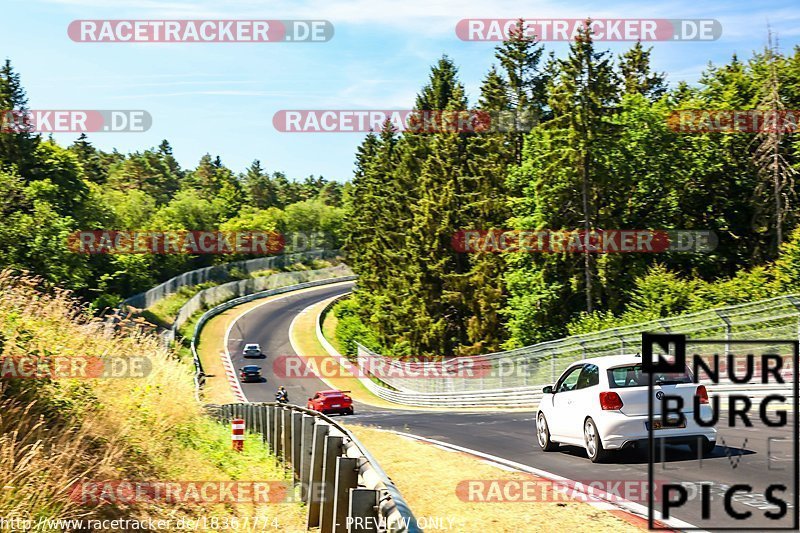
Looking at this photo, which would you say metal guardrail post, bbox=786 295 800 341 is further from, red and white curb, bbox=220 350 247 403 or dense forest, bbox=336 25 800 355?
red and white curb, bbox=220 350 247 403

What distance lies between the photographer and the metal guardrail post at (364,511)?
253 inches

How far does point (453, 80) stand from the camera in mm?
68000

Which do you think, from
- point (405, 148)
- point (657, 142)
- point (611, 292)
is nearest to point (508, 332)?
point (611, 292)

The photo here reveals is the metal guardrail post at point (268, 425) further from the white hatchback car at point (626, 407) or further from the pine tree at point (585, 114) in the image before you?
the pine tree at point (585, 114)

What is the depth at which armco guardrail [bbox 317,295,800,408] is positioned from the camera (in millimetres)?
18281

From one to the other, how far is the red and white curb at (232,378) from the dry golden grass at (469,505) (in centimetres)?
4097

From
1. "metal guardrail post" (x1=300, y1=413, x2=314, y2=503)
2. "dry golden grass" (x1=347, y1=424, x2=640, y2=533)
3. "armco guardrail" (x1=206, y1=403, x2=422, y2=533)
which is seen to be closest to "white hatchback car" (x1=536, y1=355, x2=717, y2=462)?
"dry golden grass" (x1=347, y1=424, x2=640, y2=533)

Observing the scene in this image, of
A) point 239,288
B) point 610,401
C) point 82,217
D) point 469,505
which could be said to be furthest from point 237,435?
point 239,288

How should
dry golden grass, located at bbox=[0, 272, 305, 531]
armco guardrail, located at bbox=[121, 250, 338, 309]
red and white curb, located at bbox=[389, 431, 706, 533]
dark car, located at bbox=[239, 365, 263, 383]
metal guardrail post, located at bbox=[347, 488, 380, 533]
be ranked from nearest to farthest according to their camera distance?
metal guardrail post, located at bbox=[347, 488, 380, 533] < dry golden grass, located at bbox=[0, 272, 305, 531] < red and white curb, located at bbox=[389, 431, 706, 533] < dark car, located at bbox=[239, 365, 263, 383] < armco guardrail, located at bbox=[121, 250, 338, 309]

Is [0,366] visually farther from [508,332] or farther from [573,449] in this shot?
[508,332]

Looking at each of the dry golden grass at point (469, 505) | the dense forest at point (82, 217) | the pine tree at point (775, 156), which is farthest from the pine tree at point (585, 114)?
the dry golden grass at point (469, 505)

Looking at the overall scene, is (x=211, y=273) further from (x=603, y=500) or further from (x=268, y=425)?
(x=603, y=500)

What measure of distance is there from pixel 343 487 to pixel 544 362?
2209 cm

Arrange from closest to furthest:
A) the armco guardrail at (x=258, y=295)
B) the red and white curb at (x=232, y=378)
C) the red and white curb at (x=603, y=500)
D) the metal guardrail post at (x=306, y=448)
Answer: the red and white curb at (x=603, y=500) < the metal guardrail post at (x=306, y=448) < the red and white curb at (x=232, y=378) < the armco guardrail at (x=258, y=295)
